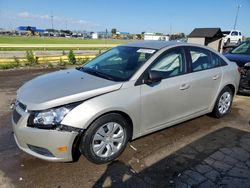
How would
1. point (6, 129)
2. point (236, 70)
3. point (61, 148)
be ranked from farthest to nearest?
point (236, 70) → point (6, 129) → point (61, 148)

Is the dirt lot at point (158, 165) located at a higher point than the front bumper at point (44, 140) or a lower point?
lower

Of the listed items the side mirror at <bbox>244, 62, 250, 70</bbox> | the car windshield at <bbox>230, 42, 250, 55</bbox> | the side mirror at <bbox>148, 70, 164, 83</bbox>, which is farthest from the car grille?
the car windshield at <bbox>230, 42, 250, 55</bbox>

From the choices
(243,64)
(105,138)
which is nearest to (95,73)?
(105,138)

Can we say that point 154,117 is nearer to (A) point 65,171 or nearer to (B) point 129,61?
(B) point 129,61

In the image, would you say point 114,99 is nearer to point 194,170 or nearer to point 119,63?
point 119,63

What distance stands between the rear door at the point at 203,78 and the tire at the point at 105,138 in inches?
57.8

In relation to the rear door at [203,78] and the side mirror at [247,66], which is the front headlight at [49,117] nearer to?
the rear door at [203,78]

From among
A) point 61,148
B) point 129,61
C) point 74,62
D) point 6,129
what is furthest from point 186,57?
point 74,62

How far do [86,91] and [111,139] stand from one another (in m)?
0.77

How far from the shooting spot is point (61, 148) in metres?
3.00

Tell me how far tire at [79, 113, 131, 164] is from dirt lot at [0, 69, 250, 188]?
0.15m

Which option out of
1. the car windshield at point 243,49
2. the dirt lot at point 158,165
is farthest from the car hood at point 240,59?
the dirt lot at point 158,165

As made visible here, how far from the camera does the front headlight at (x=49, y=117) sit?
293 cm

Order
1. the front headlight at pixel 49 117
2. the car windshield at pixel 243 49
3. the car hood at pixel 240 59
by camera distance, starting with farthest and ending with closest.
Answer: the car windshield at pixel 243 49 < the car hood at pixel 240 59 < the front headlight at pixel 49 117
